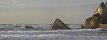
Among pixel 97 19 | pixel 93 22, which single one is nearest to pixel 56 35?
pixel 97 19

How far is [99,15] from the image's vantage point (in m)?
93.4

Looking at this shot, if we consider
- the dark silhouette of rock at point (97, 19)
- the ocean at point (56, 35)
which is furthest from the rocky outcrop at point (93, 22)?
the ocean at point (56, 35)

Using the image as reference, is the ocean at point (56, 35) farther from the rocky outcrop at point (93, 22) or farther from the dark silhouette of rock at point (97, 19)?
the rocky outcrop at point (93, 22)

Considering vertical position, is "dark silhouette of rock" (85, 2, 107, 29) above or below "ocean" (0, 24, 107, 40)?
above

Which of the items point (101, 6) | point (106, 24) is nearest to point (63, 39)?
point (106, 24)

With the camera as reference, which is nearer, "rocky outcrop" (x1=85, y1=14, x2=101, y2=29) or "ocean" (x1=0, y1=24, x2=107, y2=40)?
"ocean" (x1=0, y1=24, x2=107, y2=40)

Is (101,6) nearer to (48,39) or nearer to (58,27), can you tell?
(58,27)

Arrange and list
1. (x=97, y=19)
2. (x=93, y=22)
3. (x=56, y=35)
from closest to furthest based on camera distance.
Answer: (x=56, y=35)
(x=97, y=19)
(x=93, y=22)

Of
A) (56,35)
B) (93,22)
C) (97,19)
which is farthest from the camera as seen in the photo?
(93,22)

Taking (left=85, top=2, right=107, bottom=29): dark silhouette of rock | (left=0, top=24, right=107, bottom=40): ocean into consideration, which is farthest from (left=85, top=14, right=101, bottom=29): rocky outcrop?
(left=0, top=24, right=107, bottom=40): ocean

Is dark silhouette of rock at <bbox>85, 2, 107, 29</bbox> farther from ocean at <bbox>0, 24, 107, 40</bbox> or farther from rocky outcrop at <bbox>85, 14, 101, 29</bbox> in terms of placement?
ocean at <bbox>0, 24, 107, 40</bbox>

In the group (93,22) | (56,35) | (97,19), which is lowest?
(56,35)

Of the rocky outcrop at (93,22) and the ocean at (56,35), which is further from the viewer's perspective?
the rocky outcrop at (93,22)

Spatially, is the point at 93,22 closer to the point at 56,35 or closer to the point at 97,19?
the point at 97,19
